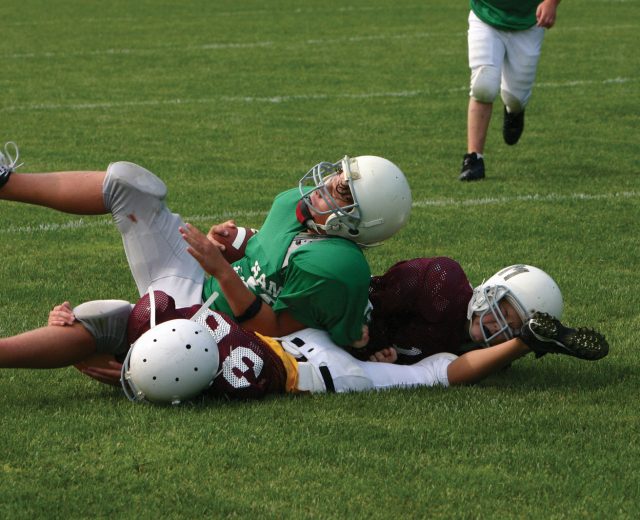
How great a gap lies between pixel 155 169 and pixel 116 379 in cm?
445

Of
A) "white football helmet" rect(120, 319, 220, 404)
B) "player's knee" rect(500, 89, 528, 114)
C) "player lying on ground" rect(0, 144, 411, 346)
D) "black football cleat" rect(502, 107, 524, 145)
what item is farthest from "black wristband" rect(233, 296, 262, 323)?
"black football cleat" rect(502, 107, 524, 145)

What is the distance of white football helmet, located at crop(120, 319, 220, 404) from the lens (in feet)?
14.4

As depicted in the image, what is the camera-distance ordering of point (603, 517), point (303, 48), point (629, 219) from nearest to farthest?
1. point (603, 517)
2. point (629, 219)
3. point (303, 48)

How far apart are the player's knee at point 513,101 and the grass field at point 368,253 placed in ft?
1.33

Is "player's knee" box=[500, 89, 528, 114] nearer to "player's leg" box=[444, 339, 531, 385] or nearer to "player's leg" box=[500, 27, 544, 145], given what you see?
"player's leg" box=[500, 27, 544, 145]

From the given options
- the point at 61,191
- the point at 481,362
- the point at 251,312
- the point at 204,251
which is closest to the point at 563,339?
the point at 481,362

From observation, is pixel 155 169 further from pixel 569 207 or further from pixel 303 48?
pixel 303 48

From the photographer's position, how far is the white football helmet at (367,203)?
191 inches

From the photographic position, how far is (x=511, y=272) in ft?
16.4

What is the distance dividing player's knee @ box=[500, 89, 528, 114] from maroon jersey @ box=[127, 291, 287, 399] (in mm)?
4974

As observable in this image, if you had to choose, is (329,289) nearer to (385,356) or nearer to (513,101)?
(385,356)

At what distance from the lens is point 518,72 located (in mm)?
9039

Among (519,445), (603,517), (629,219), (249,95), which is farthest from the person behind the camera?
(249,95)

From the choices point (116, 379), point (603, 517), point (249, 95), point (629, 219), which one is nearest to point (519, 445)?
point (603, 517)
